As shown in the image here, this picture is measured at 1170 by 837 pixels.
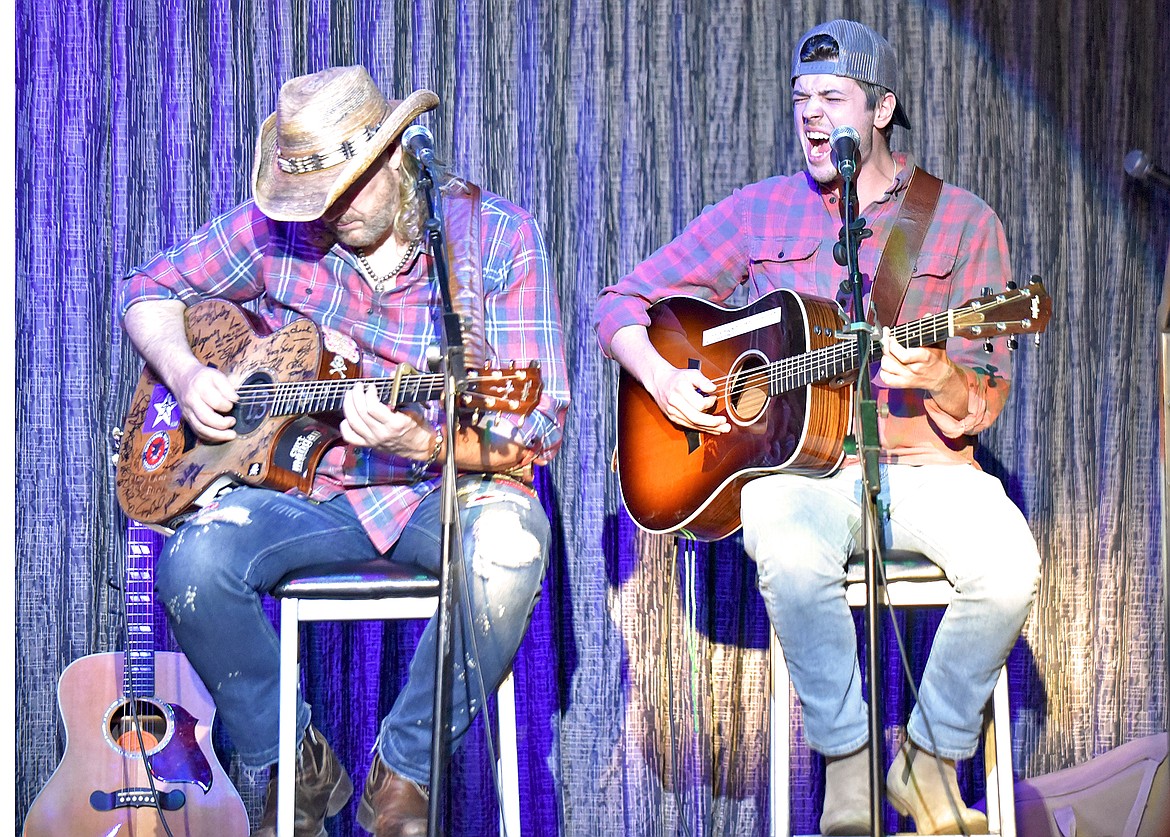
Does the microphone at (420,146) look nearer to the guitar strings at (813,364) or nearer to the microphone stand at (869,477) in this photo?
the microphone stand at (869,477)

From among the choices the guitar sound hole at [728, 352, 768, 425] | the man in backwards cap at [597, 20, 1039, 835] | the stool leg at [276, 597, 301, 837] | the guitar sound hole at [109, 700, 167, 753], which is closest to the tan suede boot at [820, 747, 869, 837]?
the man in backwards cap at [597, 20, 1039, 835]

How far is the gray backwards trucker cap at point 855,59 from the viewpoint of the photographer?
2607 millimetres

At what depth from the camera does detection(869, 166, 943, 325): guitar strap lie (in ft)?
8.22

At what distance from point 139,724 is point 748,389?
156cm

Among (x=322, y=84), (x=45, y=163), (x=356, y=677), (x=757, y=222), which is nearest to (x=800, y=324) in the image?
(x=757, y=222)

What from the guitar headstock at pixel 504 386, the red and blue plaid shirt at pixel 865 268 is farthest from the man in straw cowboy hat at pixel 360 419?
the red and blue plaid shirt at pixel 865 268

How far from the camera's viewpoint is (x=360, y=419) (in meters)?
2.18

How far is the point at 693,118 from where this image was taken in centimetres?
324

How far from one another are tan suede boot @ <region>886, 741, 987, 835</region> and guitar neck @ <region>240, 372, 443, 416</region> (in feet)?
3.40

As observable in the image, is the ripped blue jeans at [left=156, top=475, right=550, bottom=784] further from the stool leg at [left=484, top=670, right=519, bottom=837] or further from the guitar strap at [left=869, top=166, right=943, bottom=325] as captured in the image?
the guitar strap at [left=869, top=166, right=943, bottom=325]

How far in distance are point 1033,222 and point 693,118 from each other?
0.88 meters
